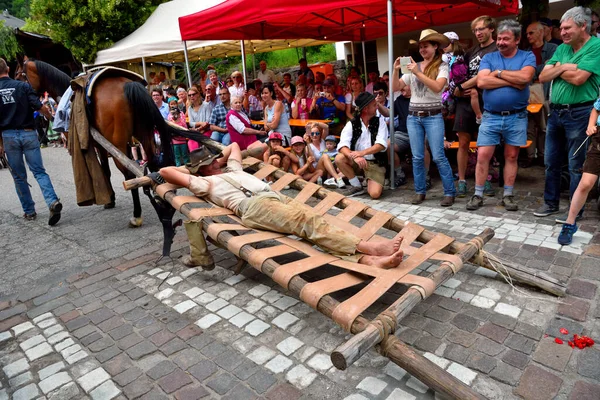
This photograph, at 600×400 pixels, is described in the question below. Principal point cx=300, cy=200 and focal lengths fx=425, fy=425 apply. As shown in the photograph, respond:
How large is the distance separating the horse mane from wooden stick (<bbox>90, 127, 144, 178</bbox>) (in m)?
0.97

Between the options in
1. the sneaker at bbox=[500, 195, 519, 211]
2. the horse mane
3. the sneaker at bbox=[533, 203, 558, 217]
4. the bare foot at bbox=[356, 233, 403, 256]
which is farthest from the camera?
the horse mane

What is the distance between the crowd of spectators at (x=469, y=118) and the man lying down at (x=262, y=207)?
0.75m

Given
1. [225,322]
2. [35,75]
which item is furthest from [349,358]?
[35,75]

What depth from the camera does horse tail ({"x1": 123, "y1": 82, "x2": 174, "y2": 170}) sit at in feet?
15.3

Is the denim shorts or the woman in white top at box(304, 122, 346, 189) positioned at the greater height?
the denim shorts

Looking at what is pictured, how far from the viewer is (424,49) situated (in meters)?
4.32

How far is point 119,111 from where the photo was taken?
464 cm

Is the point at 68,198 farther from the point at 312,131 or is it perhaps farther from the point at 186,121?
the point at 312,131

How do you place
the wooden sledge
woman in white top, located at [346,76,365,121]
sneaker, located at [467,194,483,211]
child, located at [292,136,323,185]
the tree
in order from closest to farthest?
the wooden sledge → sneaker, located at [467,194,483,211] → child, located at [292,136,323,185] → woman in white top, located at [346,76,365,121] → the tree

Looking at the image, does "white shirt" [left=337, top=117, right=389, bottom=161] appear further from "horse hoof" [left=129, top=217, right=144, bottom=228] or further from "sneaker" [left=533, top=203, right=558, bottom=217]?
"horse hoof" [left=129, top=217, right=144, bottom=228]

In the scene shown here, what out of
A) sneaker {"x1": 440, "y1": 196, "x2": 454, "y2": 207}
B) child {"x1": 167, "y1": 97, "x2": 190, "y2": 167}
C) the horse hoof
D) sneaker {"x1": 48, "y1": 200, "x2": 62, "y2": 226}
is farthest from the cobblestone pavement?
child {"x1": 167, "y1": 97, "x2": 190, "y2": 167}

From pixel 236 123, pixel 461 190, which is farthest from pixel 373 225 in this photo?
pixel 236 123

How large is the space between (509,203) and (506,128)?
751mm

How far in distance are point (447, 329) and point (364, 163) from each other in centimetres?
283
